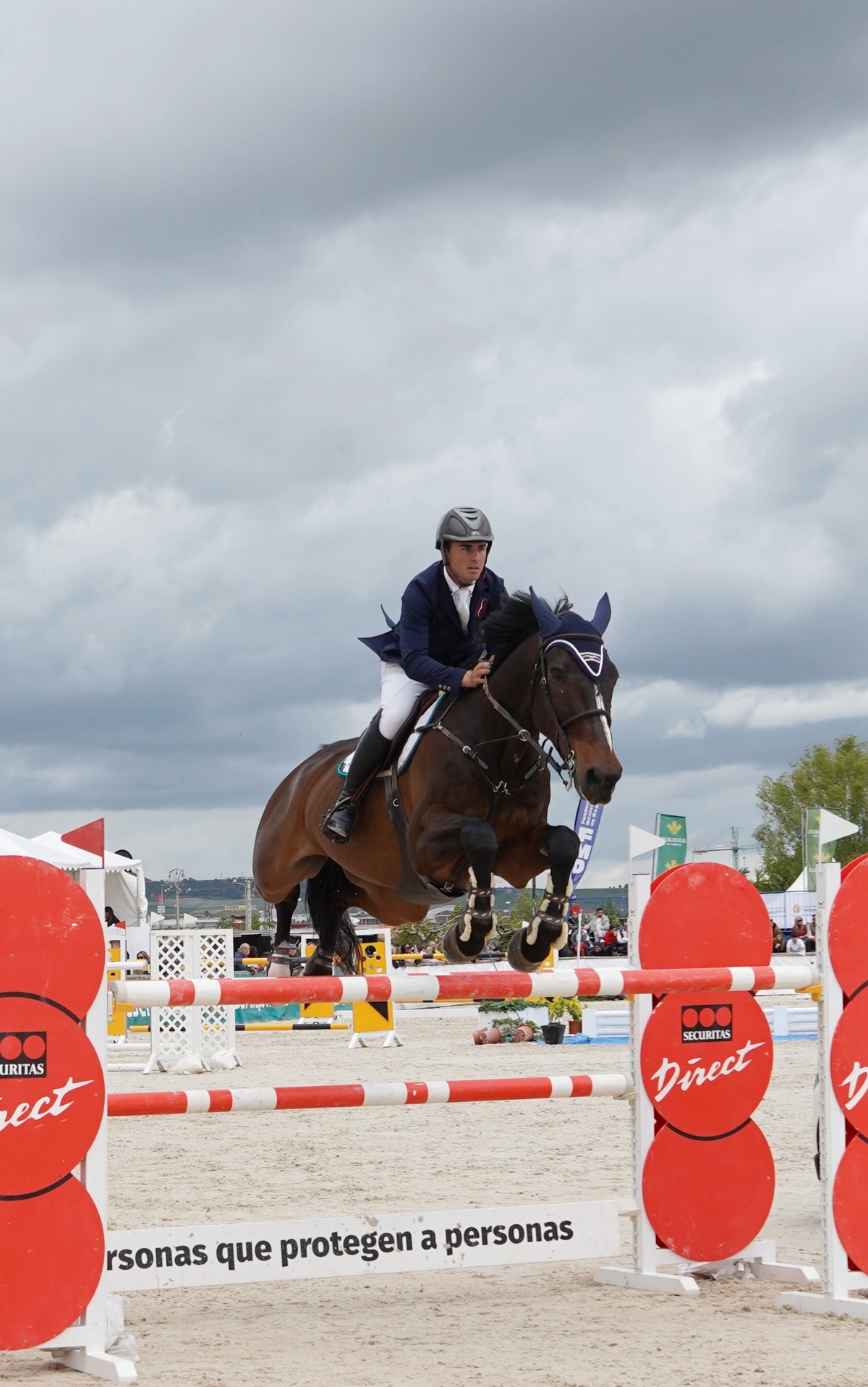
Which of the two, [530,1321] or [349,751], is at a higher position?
[349,751]

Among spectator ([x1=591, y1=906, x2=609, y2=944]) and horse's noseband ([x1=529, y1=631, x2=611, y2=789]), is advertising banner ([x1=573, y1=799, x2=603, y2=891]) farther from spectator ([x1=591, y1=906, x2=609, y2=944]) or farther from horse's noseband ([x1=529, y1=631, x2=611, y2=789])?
spectator ([x1=591, y1=906, x2=609, y2=944])

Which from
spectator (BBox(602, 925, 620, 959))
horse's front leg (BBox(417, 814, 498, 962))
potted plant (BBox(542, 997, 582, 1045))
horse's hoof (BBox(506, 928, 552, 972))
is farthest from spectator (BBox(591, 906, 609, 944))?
horse's front leg (BBox(417, 814, 498, 962))

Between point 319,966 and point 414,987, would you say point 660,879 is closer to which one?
point 414,987

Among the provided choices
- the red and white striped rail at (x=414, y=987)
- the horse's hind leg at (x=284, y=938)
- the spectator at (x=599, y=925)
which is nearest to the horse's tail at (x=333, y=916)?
the horse's hind leg at (x=284, y=938)

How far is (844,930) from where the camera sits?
5.10 metres

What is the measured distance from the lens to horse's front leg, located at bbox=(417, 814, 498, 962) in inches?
192

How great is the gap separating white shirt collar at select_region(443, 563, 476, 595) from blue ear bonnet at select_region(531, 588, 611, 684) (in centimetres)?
60

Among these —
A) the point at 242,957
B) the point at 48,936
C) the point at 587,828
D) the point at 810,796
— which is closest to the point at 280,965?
the point at 48,936

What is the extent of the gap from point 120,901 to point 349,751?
17.0 m

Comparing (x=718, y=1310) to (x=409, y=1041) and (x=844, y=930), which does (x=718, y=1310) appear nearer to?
(x=844, y=930)

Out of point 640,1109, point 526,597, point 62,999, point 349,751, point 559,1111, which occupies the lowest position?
point 559,1111

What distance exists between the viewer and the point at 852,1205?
502cm

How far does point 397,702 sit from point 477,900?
121cm

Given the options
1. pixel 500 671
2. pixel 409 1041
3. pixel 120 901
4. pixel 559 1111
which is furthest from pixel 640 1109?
pixel 120 901
